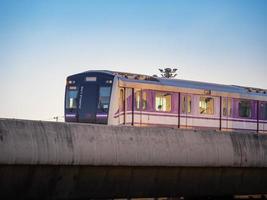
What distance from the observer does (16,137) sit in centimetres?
1036

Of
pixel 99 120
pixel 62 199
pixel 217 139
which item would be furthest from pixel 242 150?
pixel 99 120

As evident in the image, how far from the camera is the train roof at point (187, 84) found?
24022 mm

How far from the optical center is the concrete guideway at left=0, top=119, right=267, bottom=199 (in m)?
10.5

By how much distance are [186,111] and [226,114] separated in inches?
116

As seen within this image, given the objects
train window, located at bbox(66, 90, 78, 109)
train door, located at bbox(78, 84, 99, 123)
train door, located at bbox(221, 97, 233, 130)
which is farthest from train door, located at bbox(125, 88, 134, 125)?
train door, located at bbox(221, 97, 233, 130)

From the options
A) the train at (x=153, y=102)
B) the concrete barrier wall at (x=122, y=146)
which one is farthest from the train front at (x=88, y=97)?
the concrete barrier wall at (x=122, y=146)

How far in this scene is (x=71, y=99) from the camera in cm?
2567

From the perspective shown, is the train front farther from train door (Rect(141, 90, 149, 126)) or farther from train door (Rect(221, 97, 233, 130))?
train door (Rect(221, 97, 233, 130))

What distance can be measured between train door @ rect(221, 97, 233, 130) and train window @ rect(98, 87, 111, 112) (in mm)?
7067

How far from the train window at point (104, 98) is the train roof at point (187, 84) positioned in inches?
30.3

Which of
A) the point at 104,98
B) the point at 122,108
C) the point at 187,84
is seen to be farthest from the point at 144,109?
the point at 187,84

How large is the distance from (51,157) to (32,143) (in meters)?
0.50

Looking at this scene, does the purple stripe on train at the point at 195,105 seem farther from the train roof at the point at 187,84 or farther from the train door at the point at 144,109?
the train roof at the point at 187,84

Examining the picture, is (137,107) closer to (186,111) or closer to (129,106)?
(129,106)
